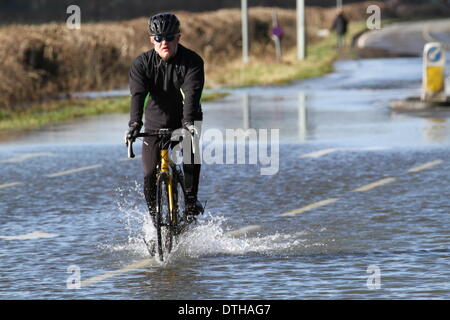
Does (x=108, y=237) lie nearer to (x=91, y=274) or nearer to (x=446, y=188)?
(x=91, y=274)

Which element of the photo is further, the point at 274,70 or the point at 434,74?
the point at 274,70

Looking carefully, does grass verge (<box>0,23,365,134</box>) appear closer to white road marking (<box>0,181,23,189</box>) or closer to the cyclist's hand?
white road marking (<box>0,181,23,189</box>)

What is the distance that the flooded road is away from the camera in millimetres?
8578

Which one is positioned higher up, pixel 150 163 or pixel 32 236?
pixel 150 163

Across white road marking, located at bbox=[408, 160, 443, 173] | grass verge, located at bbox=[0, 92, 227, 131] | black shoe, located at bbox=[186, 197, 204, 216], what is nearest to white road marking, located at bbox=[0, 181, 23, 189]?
white road marking, located at bbox=[408, 160, 443, 173]

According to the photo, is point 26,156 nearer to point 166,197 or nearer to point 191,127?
point 166,197

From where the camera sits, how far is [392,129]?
1962cm

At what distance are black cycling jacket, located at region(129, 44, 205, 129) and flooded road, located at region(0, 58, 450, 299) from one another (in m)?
1.09

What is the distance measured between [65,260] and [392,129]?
1082cm

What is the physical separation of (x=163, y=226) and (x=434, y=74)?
14.8m

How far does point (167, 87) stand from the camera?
9523 millimetres

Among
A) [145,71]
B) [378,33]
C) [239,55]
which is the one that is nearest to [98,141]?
[145,71]

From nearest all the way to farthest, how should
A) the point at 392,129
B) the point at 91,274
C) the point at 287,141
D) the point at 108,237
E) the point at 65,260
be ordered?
the point at 91,274 < the point at 65,260 < the point at 108,237 < the point at 287,141 < the point at 392,129

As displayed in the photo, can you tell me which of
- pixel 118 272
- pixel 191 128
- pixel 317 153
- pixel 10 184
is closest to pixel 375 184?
pixel 317 153
